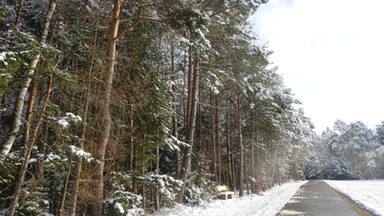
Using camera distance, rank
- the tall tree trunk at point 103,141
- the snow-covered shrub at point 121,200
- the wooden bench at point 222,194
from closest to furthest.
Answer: the tall tree trunk at point 103,141 < the snow-covered shrub at point 121,200 < the wooden bench at point 222,194

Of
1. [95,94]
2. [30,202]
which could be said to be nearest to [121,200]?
[30,202]

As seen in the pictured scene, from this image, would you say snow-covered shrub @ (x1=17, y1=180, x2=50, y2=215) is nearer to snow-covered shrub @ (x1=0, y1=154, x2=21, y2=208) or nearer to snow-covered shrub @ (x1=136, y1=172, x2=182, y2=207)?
snow-covered shrub @ (x1=0, y1=154, x2=21, y2=208)

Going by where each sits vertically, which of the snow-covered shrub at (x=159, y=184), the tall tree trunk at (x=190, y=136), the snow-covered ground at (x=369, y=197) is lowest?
the snow-covered ground at (x=369, y=197)

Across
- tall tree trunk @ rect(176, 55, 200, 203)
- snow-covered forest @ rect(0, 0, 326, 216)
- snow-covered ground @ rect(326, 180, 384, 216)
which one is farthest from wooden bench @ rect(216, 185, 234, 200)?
snow-covered ground @ rect(326, 180, 384, 216)

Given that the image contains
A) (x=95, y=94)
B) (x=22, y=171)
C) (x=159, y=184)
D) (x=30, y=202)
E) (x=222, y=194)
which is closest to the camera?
(x=22, y=171)

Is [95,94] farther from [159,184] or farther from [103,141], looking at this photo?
[159,184]

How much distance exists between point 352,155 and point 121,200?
67167 mm

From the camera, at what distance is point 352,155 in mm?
63531

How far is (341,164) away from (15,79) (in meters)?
75.0

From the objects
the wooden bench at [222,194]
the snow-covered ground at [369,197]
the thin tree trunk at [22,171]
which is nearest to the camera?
the thin tree trunk at [22,171]

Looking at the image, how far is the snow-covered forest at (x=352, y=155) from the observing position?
58469 mm

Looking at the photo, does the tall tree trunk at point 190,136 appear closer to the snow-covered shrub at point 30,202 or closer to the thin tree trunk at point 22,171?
the snow-covered shrub at point 30,202

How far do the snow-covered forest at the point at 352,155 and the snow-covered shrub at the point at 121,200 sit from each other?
58.4m

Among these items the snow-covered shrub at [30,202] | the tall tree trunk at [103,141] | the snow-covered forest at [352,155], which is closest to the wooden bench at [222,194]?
the tall tree trunk at [103,141]
